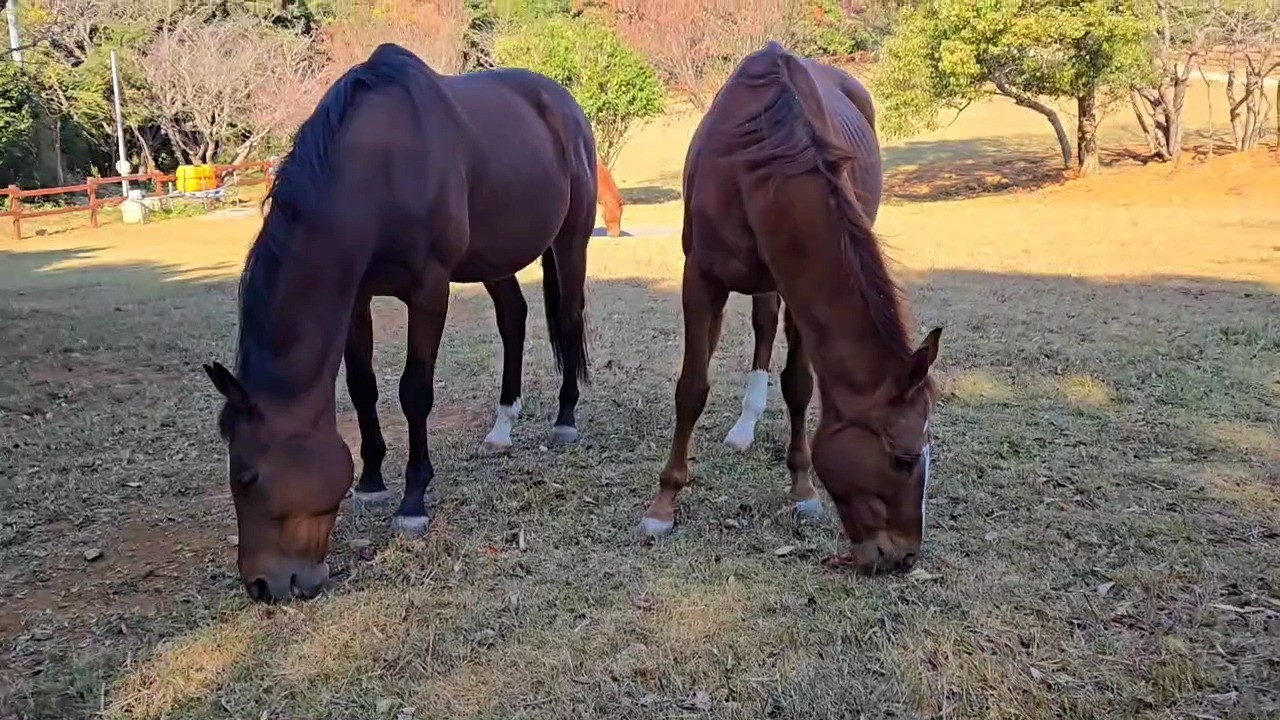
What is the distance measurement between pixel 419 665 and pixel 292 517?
619mm

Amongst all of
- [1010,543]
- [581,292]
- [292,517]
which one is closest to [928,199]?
[581,292]

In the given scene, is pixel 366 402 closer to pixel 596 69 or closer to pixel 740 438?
pixel 740 438

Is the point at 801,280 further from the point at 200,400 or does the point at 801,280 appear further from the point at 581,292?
the point at 200,400

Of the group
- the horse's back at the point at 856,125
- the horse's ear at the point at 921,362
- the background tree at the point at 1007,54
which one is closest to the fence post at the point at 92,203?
the background tree at the point at 1007,54

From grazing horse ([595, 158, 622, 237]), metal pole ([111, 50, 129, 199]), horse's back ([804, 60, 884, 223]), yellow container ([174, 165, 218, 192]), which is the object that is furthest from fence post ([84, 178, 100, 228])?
horse's back ([804, 60, 884, 223])

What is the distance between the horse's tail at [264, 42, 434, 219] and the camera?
3162mm

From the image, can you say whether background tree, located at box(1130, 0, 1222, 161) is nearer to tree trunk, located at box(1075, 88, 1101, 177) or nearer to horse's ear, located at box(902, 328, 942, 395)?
tree trunk, located at box(1075, 88, 1101, 177)

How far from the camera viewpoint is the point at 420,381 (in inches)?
150

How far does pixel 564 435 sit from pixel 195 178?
16981 mm

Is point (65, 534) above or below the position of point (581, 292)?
below

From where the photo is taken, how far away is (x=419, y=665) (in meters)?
2.75

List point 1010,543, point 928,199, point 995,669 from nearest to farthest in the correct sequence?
point 995,669, point 1010,543, point 928,199

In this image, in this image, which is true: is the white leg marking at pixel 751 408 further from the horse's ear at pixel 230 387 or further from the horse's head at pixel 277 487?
the horse's ear at pixel 230 387

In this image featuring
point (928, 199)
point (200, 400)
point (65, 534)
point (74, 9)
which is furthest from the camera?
point (74, 9)
